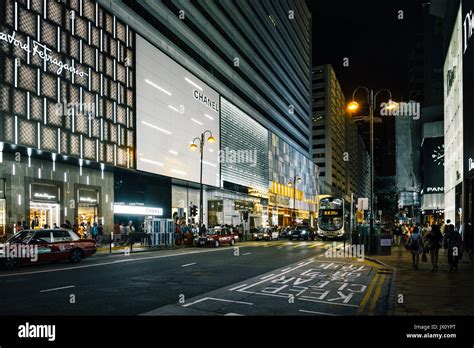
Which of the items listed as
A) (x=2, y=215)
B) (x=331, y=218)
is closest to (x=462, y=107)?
(x=331, y=218)

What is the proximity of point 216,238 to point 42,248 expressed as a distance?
54.9ft

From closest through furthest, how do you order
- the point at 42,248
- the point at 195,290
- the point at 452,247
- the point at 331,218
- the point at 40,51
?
the point at 195,290 → the point at 452,247 → the point at 42,248 → the point at 40,51 → the point at 331,218

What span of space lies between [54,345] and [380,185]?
68.5 meters

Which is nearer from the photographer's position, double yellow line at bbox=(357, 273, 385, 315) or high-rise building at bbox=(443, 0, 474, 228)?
double yellow line at bbox=(357, 273, 385, 315)

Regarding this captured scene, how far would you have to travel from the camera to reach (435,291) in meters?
10.8

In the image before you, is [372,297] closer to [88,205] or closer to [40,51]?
[40,51]

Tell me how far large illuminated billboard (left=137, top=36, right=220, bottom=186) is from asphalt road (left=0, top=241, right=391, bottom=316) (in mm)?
21329

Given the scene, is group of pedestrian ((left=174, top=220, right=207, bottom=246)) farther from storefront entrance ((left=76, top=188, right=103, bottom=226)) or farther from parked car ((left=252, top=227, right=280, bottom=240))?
parked car ((left=252, top=227, right=280, bottom=240))

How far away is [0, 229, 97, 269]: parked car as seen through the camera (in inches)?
651

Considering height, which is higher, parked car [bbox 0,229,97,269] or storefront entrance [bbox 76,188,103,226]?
storefront entrance [bbox 76,188,103,226]

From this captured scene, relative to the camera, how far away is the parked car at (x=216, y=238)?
32.5 metres

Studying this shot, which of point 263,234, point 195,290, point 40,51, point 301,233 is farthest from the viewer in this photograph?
point 263,234

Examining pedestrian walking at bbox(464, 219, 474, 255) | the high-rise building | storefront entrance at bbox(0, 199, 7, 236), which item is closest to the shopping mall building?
storefront entrance at bbox(0, 199, 7, 236)

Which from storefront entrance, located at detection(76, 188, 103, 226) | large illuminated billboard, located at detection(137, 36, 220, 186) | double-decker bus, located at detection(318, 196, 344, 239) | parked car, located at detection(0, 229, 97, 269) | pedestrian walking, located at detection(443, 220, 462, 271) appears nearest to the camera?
pedestrian walking, located at detection(443, 220, 462, 271)
